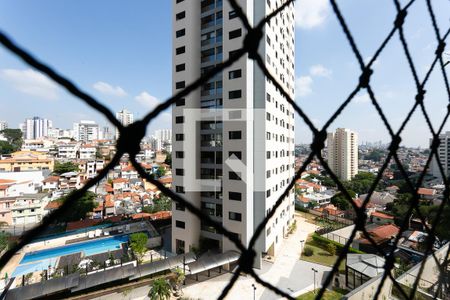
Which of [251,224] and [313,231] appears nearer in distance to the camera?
[251,224]

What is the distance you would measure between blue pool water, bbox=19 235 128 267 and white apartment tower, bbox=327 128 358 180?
2686 centimetres

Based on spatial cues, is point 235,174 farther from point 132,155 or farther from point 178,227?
point 132,155

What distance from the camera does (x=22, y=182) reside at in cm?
1377

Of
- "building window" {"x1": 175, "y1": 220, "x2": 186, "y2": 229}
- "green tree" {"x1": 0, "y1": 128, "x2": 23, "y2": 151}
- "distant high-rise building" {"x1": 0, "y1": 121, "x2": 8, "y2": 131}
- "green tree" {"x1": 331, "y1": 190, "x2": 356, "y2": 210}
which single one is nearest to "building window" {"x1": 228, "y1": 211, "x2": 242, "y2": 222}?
"building window" {"x1": 175, "y1": 220, "x2": 186, "y2": 229}

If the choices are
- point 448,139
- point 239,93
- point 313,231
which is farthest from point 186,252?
point 448,139

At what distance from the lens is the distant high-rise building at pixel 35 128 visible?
45.8 meters

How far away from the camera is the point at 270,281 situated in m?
6.15

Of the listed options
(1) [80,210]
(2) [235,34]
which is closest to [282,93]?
(2) [235,34]

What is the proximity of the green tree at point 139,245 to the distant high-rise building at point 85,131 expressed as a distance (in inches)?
1642

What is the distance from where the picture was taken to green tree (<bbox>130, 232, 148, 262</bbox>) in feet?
24.6

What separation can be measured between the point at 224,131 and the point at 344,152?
91.3 ft

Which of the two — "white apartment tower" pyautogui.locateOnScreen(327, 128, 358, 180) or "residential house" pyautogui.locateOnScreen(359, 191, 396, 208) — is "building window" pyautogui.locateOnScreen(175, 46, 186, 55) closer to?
"residential house" pyautogui.locateOnScreen(359, 191, 396, 208)

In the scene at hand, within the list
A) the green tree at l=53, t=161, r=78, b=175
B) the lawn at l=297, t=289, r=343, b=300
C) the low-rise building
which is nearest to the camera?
the lawn at l=297, t=289, r=343, b=300

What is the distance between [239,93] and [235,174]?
2258 millimetres
